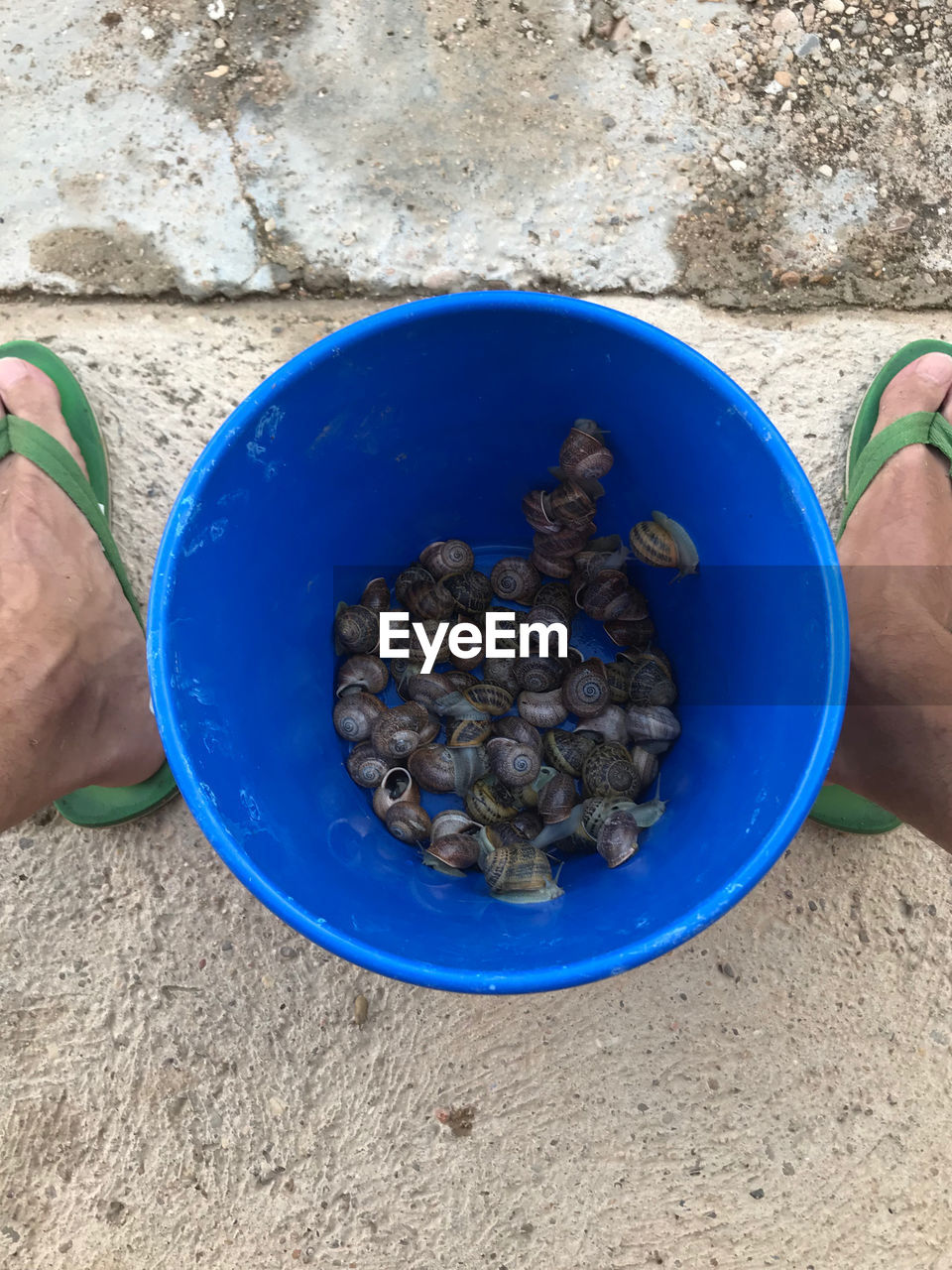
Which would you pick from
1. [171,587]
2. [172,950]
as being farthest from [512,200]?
[172,950]

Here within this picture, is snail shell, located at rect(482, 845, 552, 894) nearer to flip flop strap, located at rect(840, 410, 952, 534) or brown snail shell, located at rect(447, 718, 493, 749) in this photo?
brown snail shell, located at rect(447, 718, 493, 749)

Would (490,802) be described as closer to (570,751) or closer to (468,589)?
(570,751)

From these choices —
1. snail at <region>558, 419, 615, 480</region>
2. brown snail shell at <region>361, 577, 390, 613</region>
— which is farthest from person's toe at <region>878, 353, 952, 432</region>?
brown snail shell at <region>361, 577, 390, 613</region>

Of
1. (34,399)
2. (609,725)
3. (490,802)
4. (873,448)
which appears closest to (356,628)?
(490,802)

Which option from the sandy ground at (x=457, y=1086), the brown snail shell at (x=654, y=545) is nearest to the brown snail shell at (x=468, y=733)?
the brown snail shell at (x=654, y=545)

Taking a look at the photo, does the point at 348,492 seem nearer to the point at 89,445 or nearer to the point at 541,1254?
the point at 89,445
